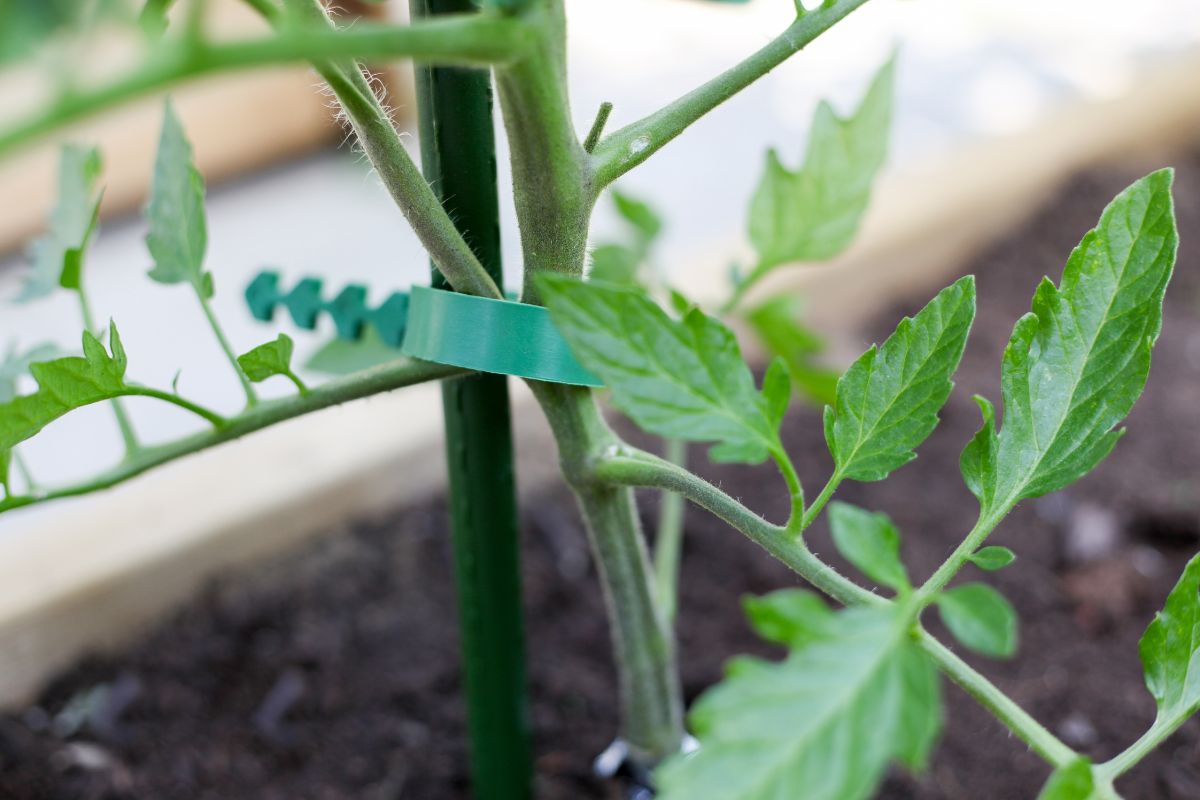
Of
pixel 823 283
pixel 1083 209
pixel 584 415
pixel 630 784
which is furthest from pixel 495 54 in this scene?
pixel 1083 209

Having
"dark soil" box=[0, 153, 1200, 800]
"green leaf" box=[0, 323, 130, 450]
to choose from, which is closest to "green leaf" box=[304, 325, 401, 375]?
"green leaf" box=[0, 323, 130, 450]

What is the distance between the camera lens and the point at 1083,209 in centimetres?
112

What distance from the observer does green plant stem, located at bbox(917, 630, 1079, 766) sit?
0.30 meters

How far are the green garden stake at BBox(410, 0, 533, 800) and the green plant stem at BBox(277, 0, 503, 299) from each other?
56 mm

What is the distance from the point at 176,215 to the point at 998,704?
1.00 feet

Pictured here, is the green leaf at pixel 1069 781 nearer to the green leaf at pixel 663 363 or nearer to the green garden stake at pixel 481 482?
the green leaf at pixel 663 363

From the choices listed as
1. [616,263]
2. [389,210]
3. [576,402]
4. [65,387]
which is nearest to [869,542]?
[576,402]

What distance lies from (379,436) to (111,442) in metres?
0.36

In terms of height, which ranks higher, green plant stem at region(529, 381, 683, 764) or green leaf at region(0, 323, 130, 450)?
green leaf at region(0, 323, 130, 450)

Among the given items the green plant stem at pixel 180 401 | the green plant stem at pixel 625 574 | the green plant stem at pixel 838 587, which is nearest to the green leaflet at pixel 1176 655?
the green plant stem at pixel 838 587

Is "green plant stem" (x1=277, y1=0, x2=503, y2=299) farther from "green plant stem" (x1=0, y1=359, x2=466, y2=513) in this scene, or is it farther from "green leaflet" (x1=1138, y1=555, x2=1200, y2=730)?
"green leaflet" (x1=1138, y1=555, x2=1200, y2=730)

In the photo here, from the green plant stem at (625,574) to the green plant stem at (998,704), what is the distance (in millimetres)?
124

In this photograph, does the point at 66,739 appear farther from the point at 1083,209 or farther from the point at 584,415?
the point at 1083,209

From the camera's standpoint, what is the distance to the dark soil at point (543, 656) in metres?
0.63
